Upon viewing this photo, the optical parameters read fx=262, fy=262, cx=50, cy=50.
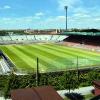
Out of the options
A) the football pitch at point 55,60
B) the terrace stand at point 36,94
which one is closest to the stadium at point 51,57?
the football pitch at point 55,60

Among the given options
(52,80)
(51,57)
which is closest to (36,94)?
(52,80)

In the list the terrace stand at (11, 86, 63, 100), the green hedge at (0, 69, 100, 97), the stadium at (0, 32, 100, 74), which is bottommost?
the stadium at (0, 32, 100, 74)

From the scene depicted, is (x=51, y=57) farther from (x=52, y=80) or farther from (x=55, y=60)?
(x=52, y=80)

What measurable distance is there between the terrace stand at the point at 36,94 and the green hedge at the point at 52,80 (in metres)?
6.76

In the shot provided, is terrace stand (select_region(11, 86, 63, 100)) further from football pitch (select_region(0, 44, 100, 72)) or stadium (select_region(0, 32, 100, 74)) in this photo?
football pitch (select_region(0, 44, 100, 72))

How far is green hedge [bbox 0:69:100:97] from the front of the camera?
31.6 meters

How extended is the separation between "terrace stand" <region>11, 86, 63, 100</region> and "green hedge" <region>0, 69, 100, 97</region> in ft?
22.2

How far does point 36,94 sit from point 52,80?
11736 millimetres

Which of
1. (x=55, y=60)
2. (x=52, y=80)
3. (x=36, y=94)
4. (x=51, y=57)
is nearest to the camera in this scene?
(x=36, y=94)

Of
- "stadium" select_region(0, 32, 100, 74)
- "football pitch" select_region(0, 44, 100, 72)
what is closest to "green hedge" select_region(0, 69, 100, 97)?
"stadium" select_region(0, 32, 100, 74)

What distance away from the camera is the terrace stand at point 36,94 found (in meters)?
21.7

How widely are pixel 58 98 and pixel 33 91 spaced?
284 centimetres

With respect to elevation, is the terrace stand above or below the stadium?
above

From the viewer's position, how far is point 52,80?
Answer: 34.2 meters
